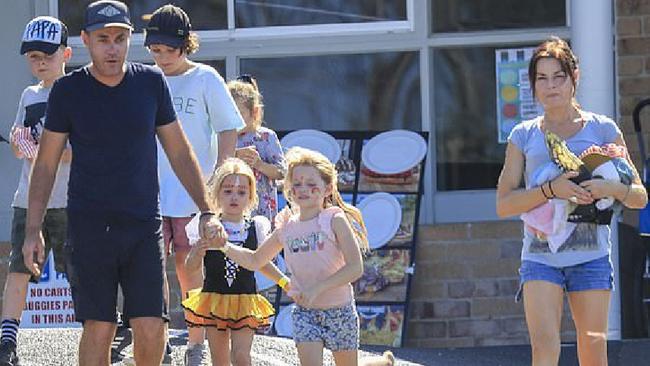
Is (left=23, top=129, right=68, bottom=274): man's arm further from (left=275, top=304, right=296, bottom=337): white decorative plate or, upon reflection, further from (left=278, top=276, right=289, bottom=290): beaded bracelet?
(left=275, top=304, right=296, bottom=337): white decorative plate

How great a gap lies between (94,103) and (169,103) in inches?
14.7

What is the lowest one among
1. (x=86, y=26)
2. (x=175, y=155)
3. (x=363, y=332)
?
(x=363, y=332)

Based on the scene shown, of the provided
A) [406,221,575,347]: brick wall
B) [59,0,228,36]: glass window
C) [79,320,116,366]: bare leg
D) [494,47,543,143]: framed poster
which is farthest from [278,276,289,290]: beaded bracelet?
[59,0,228,36]: glass window

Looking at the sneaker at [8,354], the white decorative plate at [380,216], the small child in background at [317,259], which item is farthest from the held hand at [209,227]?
the white decorative plate at [380,216]

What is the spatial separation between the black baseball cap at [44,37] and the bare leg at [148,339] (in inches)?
80.8

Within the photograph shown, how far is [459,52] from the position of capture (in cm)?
1156

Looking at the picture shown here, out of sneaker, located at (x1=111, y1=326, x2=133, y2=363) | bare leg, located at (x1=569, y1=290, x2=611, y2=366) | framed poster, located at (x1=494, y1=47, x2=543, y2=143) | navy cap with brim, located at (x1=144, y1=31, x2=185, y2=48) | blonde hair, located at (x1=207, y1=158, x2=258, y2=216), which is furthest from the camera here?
framed poster, located at (x1=494, y1=47, x2=543, y2=143)

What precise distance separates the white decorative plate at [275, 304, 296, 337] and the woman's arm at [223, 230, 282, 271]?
327cm

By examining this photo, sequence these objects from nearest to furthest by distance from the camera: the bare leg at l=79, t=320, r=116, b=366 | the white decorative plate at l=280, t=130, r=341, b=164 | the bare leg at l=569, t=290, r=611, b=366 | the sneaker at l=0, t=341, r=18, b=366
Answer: the bare leg at l=79, t=320, r=116, b=366 < the bare leg at l=569, t=290, r=611, b=366 < the sneaker at l=0, t=341, r=18, b=366 < the white decorative plate at l=280, t=130, r=341, b=164

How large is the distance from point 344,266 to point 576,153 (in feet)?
3.96

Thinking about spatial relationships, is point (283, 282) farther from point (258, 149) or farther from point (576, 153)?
point (258, 149)

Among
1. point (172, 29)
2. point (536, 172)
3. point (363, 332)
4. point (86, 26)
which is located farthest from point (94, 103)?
point (363, 332)

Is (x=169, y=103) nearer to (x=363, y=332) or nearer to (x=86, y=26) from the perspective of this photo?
(x=86, y=26)

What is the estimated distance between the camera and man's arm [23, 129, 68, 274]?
6.88 metres
